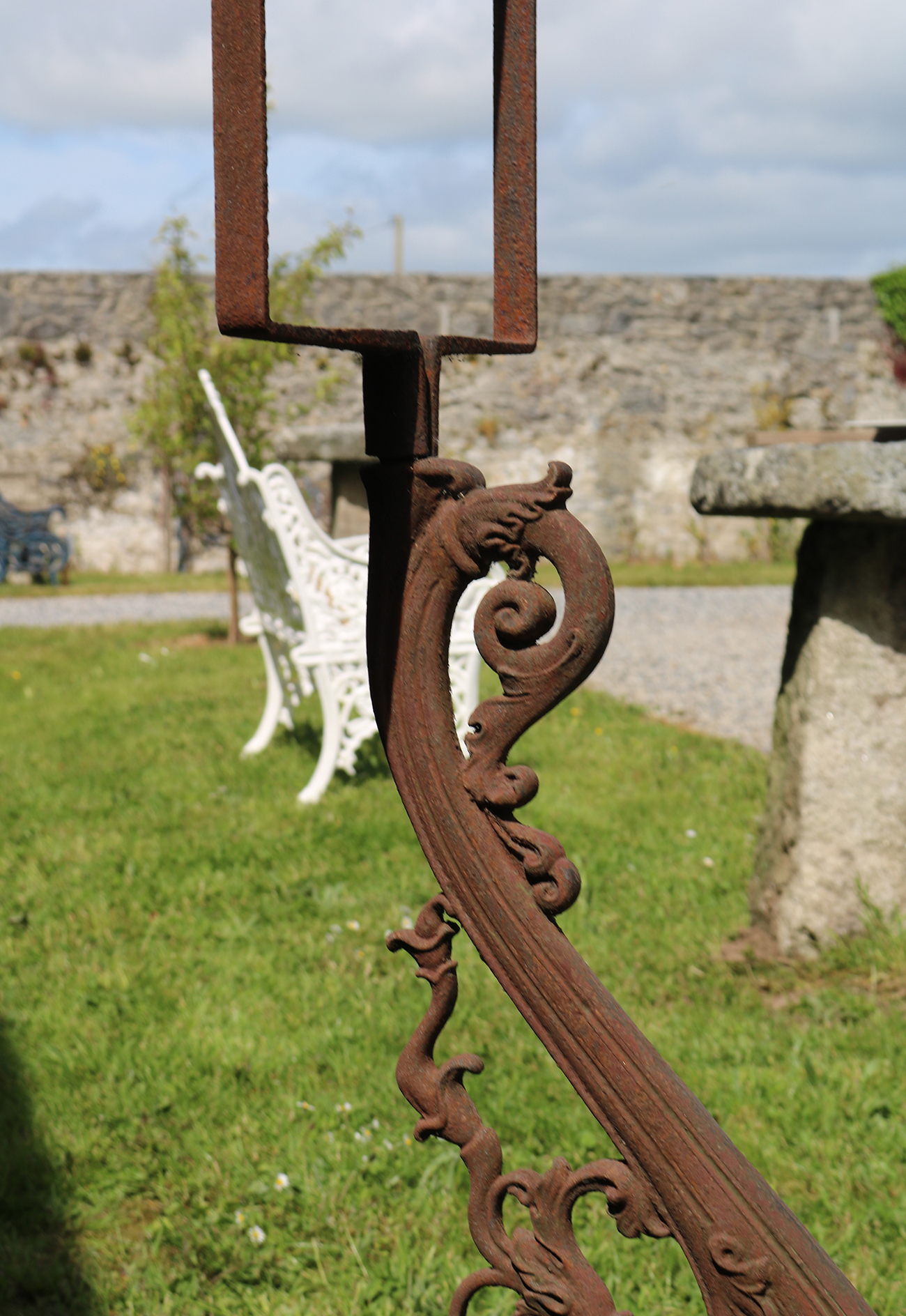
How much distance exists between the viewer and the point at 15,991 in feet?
8.31

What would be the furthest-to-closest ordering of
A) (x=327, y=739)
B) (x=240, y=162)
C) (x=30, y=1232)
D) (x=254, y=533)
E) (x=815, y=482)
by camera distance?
(x=254, y=533) < (x=327, y=739) < (x=815, y=482) < (x=30, y=1232) < (x=240, y=162)

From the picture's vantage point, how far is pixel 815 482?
7.38ft

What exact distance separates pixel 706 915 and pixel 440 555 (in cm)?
224

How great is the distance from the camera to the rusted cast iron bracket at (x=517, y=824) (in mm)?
793

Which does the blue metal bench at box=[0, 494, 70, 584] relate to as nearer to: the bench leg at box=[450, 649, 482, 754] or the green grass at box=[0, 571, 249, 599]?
the green grass at box=[0, 571, 249, 599]

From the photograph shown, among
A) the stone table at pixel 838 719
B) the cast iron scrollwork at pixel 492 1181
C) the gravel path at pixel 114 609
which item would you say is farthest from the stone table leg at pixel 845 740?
the gravel path at pixel 114 609

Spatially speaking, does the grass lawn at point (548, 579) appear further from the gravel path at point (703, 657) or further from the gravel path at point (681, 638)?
the gravel path at point (703, 657)

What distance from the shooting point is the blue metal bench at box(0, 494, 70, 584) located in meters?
10.7

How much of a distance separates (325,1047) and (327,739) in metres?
1.61

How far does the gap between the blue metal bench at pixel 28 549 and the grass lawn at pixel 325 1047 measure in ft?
23.4

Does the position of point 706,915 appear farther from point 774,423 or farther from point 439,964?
point 774,423

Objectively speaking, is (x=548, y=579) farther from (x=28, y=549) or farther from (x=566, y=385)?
(x=28, y=549)

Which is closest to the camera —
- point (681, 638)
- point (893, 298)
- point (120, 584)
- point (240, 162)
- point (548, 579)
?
point (240, 162)

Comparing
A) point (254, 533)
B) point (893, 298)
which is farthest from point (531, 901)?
point (893, 298)
